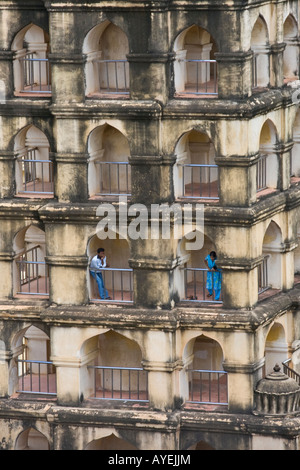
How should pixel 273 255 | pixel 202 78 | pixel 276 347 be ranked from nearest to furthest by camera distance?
pixel 202 78
pixel 273 255
pixel 276 347

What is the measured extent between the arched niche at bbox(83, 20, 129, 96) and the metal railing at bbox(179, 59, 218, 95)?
1.62 m

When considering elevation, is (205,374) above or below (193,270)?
below

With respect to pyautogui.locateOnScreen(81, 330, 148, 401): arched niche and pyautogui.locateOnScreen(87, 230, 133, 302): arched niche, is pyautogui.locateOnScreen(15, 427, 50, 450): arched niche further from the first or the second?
pyautogui.locateOnScreen(87, 230, 133, 302): arched niche

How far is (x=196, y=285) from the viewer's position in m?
57.0

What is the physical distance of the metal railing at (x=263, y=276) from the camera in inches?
2239

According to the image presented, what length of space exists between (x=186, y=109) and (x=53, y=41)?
3748 mm

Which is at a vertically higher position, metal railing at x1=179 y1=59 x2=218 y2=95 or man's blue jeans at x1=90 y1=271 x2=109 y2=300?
Answer: metal railing at x1=179 y1=59 x2=218 y2=95

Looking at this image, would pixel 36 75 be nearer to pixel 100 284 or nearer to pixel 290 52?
pixel 100 284

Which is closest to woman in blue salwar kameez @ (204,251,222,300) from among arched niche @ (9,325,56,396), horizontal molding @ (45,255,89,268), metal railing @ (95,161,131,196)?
metal railing @ (95,161,131,196)

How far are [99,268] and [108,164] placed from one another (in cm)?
265

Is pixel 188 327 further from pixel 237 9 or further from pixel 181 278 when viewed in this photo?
pixel 237 9

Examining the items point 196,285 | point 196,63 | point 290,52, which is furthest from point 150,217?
point 290,52

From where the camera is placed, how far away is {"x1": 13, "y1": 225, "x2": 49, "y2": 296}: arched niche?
5653 cm

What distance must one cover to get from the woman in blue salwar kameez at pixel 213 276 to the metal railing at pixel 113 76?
476cm
